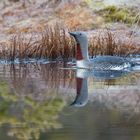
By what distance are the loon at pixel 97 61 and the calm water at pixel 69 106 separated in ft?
2.42

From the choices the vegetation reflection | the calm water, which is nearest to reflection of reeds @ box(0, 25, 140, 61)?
the calm water

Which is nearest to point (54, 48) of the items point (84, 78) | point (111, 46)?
point (111, 46)

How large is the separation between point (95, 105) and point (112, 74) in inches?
175

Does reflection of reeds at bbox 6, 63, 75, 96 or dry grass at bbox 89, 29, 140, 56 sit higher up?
dry grass at bbox 89, 29, 140, 56

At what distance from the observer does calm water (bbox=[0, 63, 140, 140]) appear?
8.12m

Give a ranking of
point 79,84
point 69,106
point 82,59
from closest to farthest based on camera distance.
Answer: point 69,106, point 79,84, point 82,59

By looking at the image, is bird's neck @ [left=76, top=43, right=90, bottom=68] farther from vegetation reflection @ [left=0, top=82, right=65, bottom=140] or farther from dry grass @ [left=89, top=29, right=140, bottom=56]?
vegetation reflection @ [left=0, top=82, right=65, bottom=140]

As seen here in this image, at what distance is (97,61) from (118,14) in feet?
17.9

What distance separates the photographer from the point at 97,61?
14.8m

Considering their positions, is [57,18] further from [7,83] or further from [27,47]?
[7,83]

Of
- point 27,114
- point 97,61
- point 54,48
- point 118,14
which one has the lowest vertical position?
point 27,114

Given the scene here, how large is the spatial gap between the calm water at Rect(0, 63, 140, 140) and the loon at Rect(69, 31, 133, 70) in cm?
74

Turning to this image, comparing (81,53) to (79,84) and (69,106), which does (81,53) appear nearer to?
(79,84)

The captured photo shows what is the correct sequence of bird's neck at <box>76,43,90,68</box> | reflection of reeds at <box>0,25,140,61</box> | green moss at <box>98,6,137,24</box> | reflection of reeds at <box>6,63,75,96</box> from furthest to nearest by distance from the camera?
green moss at <box>98,6,137,24</box> → reflection of reeds at <box>0,25,140,61</box> → bird's neck at <box>76,43,90,68</box> → reflection of reeds at <box>6,63,75,96</box>
